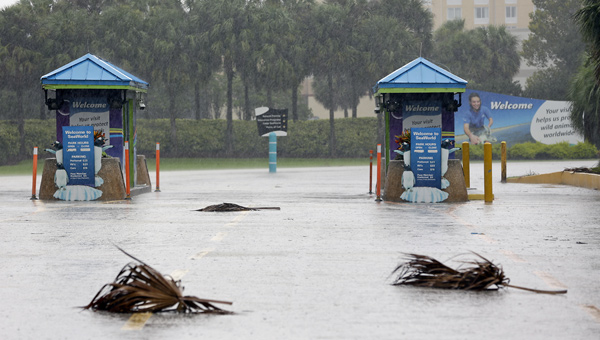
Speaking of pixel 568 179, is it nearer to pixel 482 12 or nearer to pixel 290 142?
pixel 290 142

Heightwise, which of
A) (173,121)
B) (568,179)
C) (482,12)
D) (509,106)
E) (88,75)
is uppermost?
(482,12)

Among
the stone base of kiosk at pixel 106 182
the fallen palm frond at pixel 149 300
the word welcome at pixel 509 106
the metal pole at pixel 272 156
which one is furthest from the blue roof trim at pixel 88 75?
the word welcome at pixel 509 106

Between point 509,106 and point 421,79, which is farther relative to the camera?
point 509,106

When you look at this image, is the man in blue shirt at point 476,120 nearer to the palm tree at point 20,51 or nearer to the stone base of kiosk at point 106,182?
the palm tree at point 20,51

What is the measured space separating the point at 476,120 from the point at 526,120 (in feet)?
11.8

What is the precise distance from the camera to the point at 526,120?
2312 inches

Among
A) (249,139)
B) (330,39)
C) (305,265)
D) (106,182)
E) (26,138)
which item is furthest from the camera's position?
(330,39)

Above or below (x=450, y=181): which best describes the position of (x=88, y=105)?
above

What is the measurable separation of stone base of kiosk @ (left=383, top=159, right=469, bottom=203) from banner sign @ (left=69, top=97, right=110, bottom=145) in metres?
7.14

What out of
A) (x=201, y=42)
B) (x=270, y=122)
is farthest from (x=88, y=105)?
(x=201, y=42)

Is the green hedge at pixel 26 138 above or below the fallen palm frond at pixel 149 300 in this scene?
above

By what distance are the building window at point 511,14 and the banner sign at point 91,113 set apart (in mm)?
108950

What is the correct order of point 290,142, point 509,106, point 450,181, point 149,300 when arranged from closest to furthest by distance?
point 149,300 < point 450,181 < point 509,106 < point 290,142

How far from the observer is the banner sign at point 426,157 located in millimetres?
20156
